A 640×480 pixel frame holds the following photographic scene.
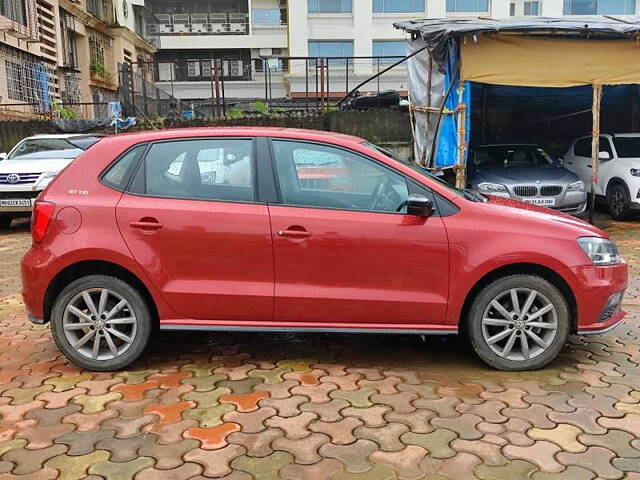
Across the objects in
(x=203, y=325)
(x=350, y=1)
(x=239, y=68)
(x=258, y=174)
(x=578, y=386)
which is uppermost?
(x=350, y=1)

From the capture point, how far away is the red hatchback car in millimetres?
3918

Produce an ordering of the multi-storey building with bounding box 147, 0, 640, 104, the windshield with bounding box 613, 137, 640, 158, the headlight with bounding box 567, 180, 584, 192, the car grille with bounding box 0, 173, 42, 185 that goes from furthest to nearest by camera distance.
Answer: the multi-storey building with bounding box 147, 0, 640, 104 < the windshield with bounding box 613, 137, 640, 158 < the car grille with bounding box 0, 173, 42, 185 < the headlight with bounding box 567, 180, 584, 192

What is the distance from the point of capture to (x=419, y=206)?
388 cm

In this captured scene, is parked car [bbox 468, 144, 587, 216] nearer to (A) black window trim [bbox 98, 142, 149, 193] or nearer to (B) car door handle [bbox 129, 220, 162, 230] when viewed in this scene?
(A) black window trim [bbox 98, 142, 149, 193]

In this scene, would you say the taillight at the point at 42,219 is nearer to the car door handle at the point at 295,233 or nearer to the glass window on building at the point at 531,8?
the car door handle at the point at 295,233

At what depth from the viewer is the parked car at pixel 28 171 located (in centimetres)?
1079

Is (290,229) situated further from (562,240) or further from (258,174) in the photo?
(562,240)

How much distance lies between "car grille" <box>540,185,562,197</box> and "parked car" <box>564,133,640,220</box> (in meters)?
1.81

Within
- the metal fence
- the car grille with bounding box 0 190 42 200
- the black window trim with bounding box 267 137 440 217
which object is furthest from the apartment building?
the black window trim with bounding box 267 137 440 217

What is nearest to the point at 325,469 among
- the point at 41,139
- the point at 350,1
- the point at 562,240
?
the point at 562,240

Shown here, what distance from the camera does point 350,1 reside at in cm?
3894

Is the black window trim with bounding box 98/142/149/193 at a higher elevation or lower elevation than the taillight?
higher

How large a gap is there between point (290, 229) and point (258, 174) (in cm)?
46

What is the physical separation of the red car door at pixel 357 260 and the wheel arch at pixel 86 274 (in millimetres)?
940
